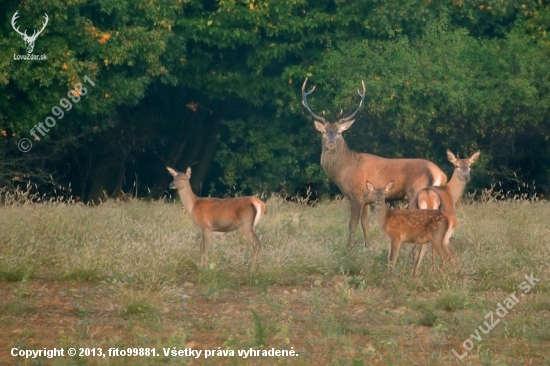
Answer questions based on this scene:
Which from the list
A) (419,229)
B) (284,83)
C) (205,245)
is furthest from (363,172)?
(284,83)

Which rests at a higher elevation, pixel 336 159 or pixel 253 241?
pixel 336 159

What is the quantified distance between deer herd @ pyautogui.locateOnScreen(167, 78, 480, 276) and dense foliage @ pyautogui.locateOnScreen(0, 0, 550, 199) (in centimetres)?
465

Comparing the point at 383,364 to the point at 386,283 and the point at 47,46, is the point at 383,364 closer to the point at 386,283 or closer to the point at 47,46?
the point at 386,283

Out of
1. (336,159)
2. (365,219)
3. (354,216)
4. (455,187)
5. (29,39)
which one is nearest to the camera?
(455,187)

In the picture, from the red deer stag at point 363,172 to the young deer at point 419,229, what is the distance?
1562 millimetres

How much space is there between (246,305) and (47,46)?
8679 mm

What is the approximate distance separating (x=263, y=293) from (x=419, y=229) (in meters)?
1.88

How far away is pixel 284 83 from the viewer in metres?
20.8

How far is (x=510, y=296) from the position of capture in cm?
1038

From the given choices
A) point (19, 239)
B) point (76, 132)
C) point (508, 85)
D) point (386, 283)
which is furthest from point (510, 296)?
point (76, 132)

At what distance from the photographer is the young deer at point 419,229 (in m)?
11.1

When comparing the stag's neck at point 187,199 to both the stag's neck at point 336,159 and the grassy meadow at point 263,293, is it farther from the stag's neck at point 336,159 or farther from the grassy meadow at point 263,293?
the stag's neck at point 336,159

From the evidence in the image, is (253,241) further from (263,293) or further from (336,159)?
(336,159)

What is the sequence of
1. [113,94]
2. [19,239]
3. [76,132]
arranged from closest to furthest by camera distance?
[19,239] → [113,94] → [76,132]
